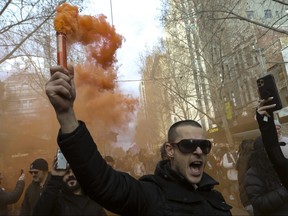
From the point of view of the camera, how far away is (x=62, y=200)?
300 cm

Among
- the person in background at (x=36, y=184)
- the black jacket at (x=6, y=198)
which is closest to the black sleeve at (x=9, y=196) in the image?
the black jacket at (x=6, y=198)

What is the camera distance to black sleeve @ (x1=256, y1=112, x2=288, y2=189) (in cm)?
221

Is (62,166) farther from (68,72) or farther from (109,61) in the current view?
(109,61)

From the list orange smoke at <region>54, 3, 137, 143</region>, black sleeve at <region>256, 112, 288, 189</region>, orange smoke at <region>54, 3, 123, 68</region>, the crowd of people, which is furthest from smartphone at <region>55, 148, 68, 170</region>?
orange smoke at <region>54, 3, 137, 143</region>

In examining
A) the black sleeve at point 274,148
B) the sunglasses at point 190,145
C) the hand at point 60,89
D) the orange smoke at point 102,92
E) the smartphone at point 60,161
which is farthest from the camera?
the orange smoke at point 102,92

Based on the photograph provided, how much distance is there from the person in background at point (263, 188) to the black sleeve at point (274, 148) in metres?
0.75

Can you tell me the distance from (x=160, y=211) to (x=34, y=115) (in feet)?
50.3

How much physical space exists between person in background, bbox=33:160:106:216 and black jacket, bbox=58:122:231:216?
4.17 feet

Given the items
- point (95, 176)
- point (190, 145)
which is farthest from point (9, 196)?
point (95, 176)

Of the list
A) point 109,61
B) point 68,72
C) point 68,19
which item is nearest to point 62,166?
point 68,19

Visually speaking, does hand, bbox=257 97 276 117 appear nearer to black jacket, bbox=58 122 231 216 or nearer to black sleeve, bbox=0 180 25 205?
black jacket, bbox=58 122 231 216

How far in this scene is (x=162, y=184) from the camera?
1752mm

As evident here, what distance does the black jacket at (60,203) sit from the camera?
2.75 meters

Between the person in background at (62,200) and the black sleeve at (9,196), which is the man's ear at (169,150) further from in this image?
the black sleeve at (9,196)
